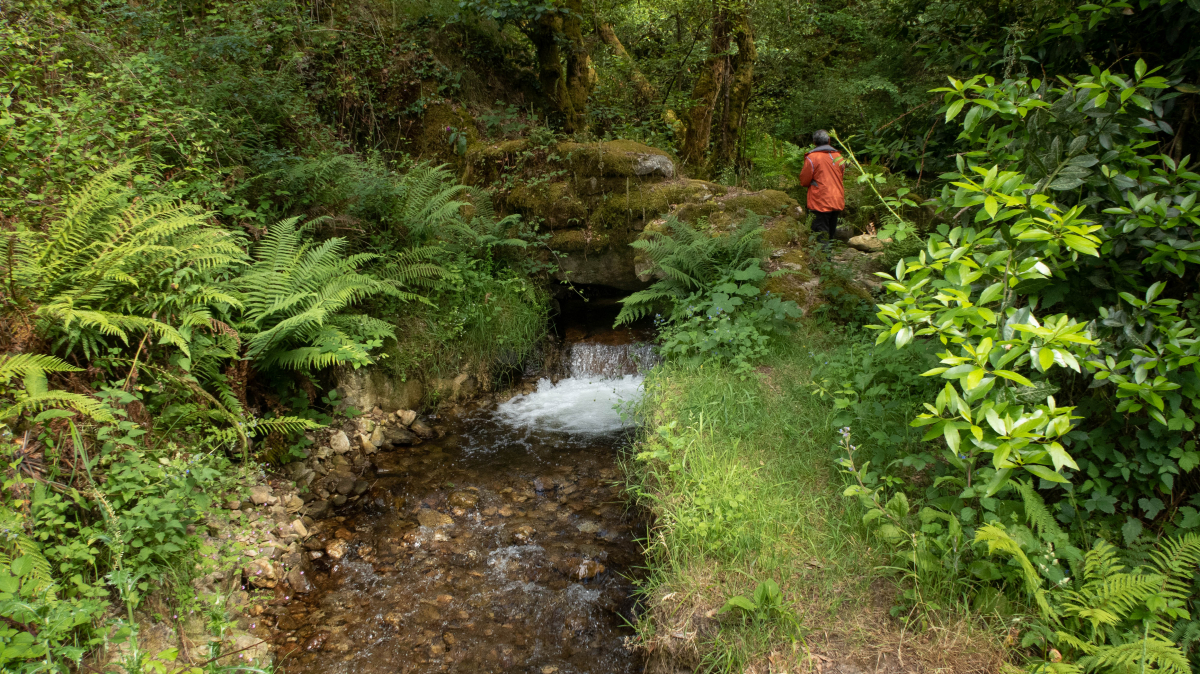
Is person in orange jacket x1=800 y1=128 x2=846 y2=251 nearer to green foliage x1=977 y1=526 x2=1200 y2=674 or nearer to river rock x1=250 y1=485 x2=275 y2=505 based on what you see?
green foliage x1=977 y1=526 x2=1200 y2=674

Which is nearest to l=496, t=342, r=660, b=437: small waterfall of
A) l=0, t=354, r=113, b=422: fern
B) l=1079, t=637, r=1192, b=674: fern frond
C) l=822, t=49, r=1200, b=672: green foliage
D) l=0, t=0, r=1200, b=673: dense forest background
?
l=0, t=0, r=1200, b=673: dense forest background

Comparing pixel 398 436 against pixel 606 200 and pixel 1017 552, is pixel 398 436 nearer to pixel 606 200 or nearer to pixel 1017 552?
pixel 606 200

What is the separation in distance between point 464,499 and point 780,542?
2525 mm

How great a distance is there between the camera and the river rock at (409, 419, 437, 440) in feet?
17.9

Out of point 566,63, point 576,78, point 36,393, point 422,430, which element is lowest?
point 422,430

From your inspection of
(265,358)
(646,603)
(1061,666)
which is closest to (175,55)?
(265,358)

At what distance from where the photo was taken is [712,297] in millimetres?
5477

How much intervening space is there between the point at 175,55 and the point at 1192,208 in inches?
303

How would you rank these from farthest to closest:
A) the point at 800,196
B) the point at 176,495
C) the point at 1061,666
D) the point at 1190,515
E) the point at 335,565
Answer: the point at 800,196
the point at 335,565
the point at 176,495
the point at 1190,515
the point at 1061,666

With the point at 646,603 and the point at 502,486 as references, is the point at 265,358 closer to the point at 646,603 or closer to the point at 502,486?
the point at 502,486

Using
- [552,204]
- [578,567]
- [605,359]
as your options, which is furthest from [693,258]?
[578,567]

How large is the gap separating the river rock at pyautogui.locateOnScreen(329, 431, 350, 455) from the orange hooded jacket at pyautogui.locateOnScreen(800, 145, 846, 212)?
589 cm

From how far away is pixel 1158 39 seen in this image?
2525mm

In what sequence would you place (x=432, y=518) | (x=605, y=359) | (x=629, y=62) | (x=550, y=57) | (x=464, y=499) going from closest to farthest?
(x=432, y=518) < (x=464, y=499) < (x=605, y=359) < (x=550, y=57) < (x=629, y=62)
